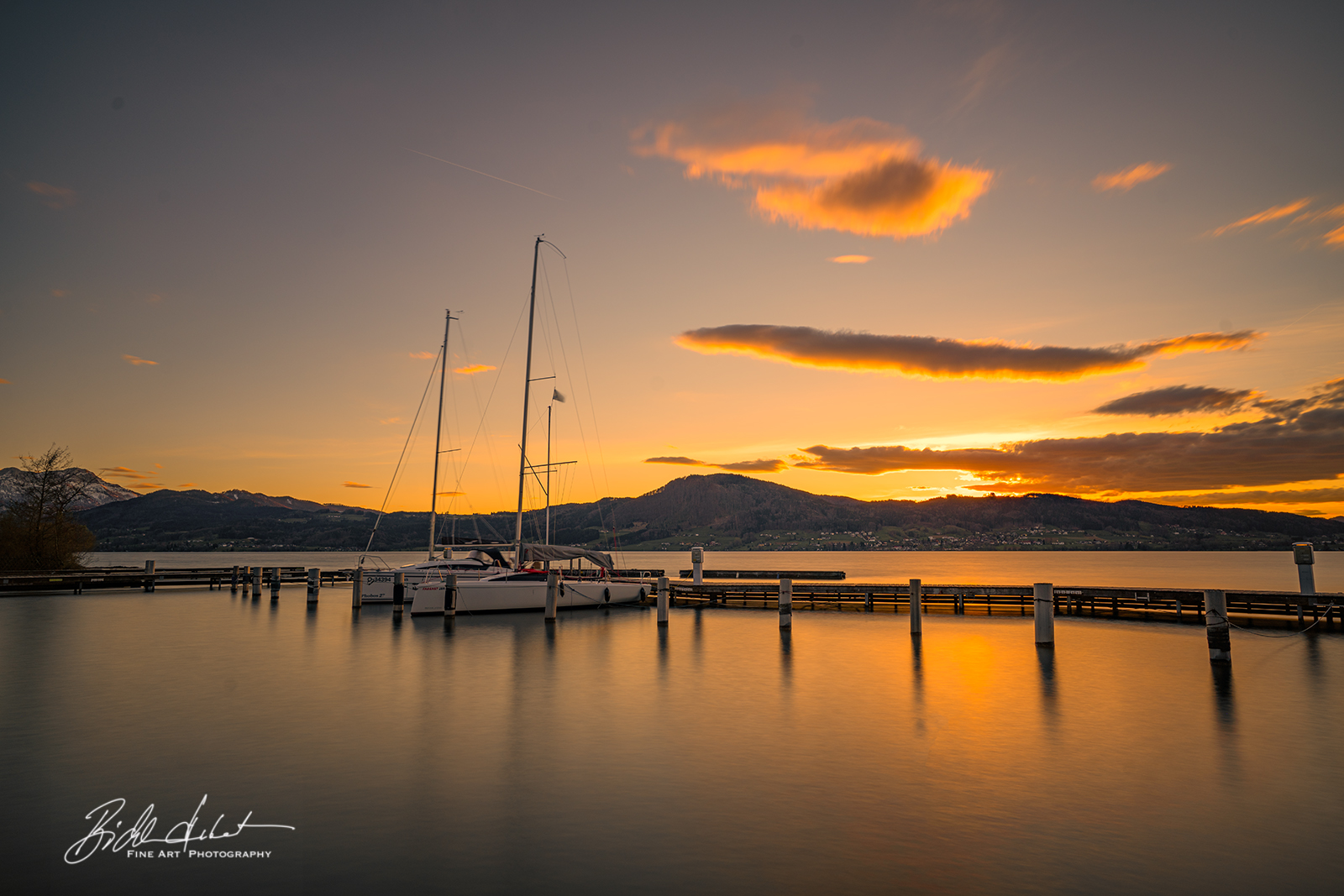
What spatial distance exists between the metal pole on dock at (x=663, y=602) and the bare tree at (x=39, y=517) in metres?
43.6

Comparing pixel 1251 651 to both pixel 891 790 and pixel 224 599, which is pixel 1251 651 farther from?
pixel 224 599

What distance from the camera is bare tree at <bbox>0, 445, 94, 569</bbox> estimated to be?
1992 inches

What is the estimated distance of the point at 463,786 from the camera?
10.6 meters

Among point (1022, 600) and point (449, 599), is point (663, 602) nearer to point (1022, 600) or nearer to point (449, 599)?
point (449, 599)

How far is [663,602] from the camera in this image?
32.5m

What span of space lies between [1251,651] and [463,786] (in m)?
25.8

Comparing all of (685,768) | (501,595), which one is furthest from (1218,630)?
(501,595)

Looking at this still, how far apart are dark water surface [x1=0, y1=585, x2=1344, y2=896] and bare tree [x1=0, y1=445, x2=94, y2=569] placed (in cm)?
3307

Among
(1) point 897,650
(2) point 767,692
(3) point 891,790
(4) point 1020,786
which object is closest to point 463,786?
(3) point 891,790

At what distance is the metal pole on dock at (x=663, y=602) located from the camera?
32031mm

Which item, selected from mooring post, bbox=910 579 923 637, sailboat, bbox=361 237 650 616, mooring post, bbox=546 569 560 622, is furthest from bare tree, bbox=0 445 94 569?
mooring post, bbox=910 579 923 637

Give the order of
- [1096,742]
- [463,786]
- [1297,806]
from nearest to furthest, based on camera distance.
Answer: [1297,806], [463,786], [1096,742]

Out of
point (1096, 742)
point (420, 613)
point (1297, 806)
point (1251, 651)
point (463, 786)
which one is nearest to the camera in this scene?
point (1297, 806)

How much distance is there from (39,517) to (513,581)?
1480 inches
